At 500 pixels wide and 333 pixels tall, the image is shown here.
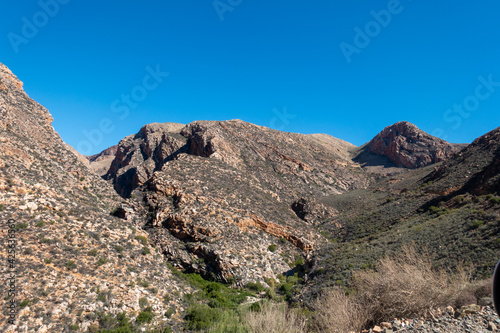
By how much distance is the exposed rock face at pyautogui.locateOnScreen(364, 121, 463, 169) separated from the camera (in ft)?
265

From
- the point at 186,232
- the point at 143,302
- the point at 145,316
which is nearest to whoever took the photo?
the point at 145,316

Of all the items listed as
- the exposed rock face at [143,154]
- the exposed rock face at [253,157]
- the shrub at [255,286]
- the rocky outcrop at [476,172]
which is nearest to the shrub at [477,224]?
the rocky outcrop at [476,172]

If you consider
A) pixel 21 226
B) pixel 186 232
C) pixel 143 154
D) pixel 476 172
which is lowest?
pixel 186 232

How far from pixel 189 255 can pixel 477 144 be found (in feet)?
160

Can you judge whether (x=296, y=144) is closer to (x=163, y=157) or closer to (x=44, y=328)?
(x=163, y=157)

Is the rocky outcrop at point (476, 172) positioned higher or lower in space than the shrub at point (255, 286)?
higher

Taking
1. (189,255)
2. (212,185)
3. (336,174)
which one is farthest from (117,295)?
(336,174)

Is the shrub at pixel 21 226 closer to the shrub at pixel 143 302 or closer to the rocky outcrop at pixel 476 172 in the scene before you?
the shrub at pixel 143 302

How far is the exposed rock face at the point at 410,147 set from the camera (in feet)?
265

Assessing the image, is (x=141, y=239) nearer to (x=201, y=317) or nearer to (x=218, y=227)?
(x=201, y=317)

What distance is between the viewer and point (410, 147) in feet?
289

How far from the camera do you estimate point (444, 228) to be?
18859 mm

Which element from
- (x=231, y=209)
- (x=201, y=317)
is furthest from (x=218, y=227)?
(x=201, y=317)

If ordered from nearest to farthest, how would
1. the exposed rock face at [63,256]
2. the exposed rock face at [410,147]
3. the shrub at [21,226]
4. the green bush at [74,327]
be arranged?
the green bush at [74,327] → the exposed rock face at [63,256] → the shrub at [21,226] → the exposed rock face at [410,147]
